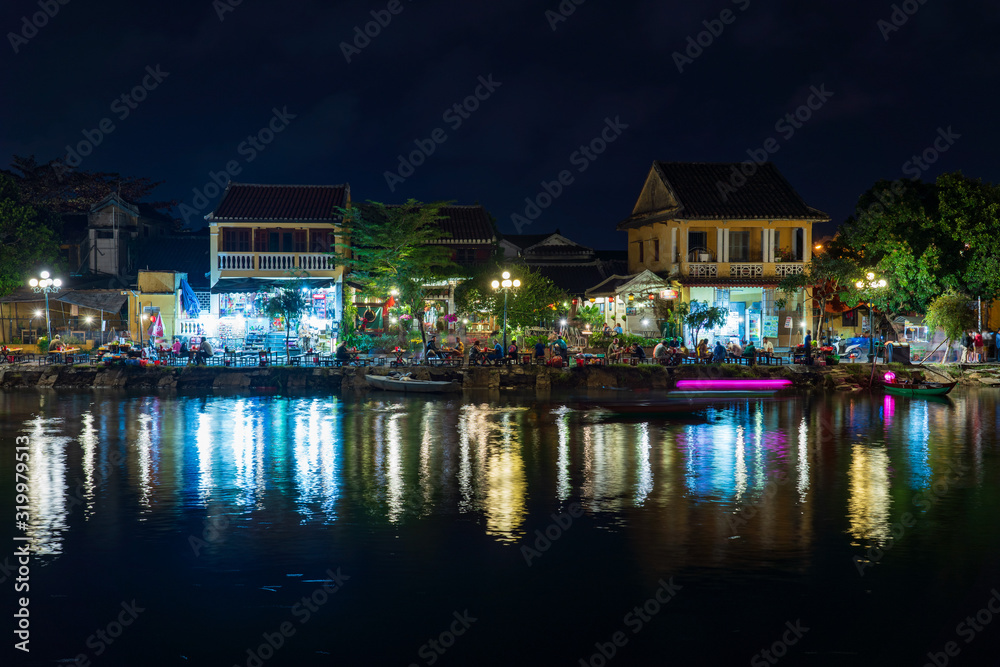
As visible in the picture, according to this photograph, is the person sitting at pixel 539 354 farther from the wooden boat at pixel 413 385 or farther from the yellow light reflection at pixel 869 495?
the yellow light reflection at pixel 869 495

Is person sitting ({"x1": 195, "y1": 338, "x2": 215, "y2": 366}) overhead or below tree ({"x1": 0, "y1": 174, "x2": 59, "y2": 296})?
below

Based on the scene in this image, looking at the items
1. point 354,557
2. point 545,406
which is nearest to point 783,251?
point 545,406

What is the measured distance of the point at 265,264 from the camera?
4725cm

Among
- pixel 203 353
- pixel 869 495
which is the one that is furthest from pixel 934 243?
pixel 203 353

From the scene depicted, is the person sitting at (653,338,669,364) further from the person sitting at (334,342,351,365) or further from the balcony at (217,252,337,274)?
the balcony at (217,252,337,274)

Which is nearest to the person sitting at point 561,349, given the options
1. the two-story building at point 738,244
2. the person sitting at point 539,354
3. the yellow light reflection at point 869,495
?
the person sitting at point 539,354

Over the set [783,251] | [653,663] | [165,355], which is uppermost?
[783,251]

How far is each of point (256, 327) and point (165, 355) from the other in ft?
18.1

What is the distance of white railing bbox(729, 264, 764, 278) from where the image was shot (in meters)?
46.1

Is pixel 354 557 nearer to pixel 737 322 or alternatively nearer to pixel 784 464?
pixel 784 464

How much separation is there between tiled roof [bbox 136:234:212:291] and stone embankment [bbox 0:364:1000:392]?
12.5 metres

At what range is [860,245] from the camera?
47.3 m

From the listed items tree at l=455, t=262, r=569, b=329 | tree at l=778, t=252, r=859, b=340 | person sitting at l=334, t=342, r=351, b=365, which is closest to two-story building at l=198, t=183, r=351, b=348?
person sitting at l=334, t=342, r=351, b=365

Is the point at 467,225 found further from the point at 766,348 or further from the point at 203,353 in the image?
the point at 766,348
